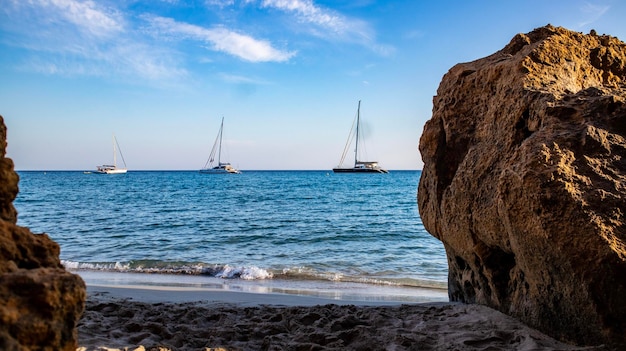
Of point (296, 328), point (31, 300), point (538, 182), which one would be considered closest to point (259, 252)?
point (296, 328)

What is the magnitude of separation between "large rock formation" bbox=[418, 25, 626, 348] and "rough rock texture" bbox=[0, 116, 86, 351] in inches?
115

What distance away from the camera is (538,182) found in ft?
10.4

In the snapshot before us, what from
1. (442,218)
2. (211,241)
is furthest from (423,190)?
(211,241)

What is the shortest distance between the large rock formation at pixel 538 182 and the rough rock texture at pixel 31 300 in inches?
115

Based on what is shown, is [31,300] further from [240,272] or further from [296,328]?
[240,272]

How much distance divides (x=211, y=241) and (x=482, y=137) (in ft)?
33.1

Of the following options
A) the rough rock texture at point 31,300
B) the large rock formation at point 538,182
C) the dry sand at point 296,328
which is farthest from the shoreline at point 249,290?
the rough rock texture at point 31,300

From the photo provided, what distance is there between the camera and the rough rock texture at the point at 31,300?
170 centimetres

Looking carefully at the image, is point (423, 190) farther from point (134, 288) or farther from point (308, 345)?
point (134, 288)

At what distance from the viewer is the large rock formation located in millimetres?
2998

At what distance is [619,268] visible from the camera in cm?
286

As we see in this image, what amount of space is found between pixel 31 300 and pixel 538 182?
3.10m

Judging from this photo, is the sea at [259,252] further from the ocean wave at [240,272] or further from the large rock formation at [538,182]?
the large rock formation at [538,182]

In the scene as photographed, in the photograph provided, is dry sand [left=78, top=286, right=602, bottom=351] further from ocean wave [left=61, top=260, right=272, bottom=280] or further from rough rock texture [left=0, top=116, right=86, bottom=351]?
ocean wave [left=61, top=260, right=272, bottom=280]
